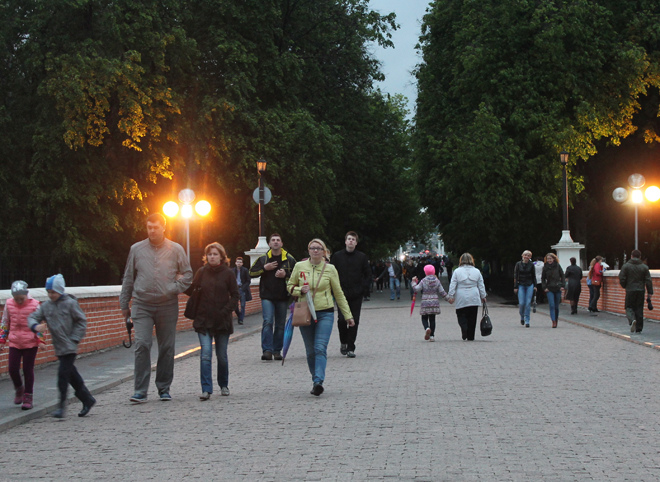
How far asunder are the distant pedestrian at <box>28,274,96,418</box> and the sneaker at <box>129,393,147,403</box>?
26.4 inches

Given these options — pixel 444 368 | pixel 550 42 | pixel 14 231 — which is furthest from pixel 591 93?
pixel 444 368

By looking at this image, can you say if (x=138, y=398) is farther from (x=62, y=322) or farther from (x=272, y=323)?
(x=272, y=323)

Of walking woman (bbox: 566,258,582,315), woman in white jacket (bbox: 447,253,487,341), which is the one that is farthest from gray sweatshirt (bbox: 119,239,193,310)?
walking woman (bbox: 566,258,582,315)

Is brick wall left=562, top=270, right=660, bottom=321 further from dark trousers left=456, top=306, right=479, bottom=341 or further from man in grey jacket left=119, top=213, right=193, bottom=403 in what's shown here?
man in grey jacket left=119, top=213, right=193, bottom=403

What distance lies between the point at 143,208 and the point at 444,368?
19171 millimetres

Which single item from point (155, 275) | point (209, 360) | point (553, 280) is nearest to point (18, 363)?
point (155, 275)

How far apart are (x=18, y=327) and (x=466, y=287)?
9.76m

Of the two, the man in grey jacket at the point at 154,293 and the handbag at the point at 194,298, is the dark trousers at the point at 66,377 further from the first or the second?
the handbag at the point at 194,298

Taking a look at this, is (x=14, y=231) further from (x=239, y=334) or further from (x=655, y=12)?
(x=655, y=12)

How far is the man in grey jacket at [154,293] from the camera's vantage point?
912 cm

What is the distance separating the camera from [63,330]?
27.7ft

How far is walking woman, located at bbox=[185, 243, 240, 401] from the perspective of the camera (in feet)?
31.2

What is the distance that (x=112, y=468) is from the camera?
6.02 metres

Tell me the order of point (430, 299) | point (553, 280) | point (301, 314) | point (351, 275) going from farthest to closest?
point (553, 280)
point (430, 299)
point (351, 275)
point (301, 314)
